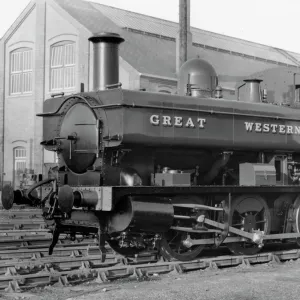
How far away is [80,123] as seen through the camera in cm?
1032

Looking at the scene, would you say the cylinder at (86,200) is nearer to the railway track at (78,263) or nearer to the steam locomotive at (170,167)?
the steam locomotive at (170,167)

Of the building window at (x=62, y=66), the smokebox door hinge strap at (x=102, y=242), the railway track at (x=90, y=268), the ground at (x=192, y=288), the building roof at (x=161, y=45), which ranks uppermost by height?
the building roof at (x=161, y=45)

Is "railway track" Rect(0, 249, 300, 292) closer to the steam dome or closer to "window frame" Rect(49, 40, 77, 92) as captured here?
the steam dome

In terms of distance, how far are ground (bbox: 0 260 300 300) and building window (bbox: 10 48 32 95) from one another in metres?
26.8

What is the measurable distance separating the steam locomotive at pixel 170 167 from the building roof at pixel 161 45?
58.8ft

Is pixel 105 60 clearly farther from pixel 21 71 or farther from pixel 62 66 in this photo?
pixel 21 71

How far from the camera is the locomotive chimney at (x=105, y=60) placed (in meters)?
11.0

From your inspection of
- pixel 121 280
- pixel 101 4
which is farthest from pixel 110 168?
pixel 101 4

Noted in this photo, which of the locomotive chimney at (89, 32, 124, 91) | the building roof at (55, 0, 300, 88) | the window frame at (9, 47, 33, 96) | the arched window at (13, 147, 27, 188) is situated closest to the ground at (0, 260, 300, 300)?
the locomotive chimney at (89, 32, 124, 91)

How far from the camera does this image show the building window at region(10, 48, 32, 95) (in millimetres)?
34875

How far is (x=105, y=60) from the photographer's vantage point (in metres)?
11.1

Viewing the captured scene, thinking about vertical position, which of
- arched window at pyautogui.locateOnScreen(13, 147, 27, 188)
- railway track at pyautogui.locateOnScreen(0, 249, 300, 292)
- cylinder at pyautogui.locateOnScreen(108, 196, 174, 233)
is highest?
arched window at pyautogui.locateOnScreen(13, 147, 27, 188)

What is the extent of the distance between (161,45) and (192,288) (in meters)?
29.6

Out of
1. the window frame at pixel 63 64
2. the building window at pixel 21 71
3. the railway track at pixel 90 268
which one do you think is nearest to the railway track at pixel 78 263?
the railway track at pixel 90 268
